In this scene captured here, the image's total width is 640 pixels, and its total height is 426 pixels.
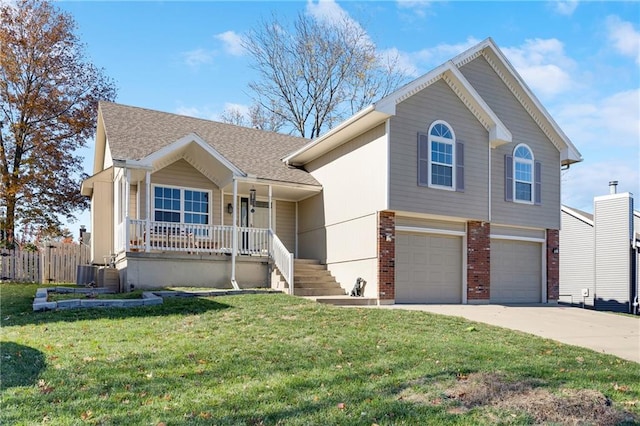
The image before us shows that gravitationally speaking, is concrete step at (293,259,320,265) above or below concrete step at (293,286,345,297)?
above

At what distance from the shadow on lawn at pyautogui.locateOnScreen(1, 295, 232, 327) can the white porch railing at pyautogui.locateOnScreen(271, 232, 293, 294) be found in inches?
121

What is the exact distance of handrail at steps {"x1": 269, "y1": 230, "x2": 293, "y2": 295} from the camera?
13.6 metres

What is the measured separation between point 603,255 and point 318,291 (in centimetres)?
1409

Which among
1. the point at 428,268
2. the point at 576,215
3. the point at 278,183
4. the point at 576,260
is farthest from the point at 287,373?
the point at 576,215

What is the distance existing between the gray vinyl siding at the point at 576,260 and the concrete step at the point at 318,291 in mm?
12898

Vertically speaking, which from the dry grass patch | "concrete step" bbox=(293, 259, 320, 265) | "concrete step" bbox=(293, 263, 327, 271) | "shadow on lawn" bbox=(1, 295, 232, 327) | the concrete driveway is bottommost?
the concrete driveway

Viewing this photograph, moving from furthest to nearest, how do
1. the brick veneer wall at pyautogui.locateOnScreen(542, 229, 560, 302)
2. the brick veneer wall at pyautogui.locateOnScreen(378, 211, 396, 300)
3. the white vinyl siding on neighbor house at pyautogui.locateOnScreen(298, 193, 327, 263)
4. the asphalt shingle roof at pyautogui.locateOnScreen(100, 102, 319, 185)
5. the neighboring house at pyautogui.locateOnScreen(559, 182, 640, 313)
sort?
1. the neighboring house at pyautogui.locateOnScreen(559, 182, 640, 313)
2. the brick veneer wall at pyautogui.locateOnScreen(542, 229, 560, 302)
3. the white vinyl siding on neighbor house at pyautogui.locateOnScreen(298, 193, 327, 263)
4. the asphalt shingle roof at pyautogui.locateOnScreen(100, 102, 319, 185)
5. the brick veneer wall at pyautogui.locateOnScreen(378, 211, 396, 300)

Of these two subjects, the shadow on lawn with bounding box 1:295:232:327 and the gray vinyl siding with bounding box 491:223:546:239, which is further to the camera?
A: the gray vinyl siding with bounding box 491:223:546:239

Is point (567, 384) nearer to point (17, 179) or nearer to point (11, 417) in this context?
point (11, 417)

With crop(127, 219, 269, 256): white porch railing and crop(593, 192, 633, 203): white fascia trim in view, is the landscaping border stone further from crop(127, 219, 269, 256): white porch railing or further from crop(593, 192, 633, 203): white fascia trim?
crop(593, 192, 633, 203): white fascia trim

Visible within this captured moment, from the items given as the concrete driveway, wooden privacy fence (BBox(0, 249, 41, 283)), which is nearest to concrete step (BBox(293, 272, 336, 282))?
the concrete driveway

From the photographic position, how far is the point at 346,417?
4.76 meters

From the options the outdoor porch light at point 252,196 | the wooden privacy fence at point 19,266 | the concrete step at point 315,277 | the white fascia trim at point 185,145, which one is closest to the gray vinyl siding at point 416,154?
the concrete step at point 315,277

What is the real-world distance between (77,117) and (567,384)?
23.3 m
